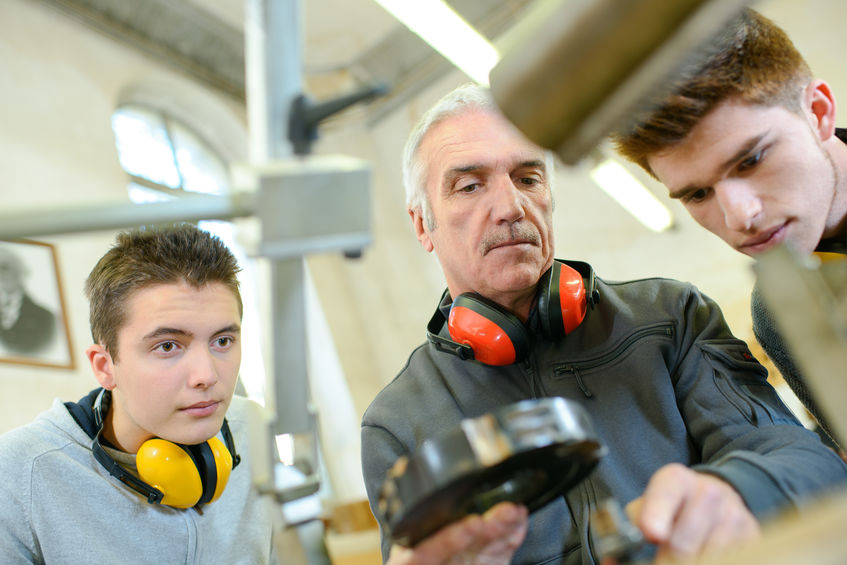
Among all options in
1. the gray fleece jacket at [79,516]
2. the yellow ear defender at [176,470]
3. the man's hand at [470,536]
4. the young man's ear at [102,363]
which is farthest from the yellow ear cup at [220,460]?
the man's hand at [470,536]

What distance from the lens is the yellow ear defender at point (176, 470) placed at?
4.45 feet

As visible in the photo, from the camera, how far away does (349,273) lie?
6.29 meters

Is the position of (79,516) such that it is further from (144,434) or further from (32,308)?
(32,308)

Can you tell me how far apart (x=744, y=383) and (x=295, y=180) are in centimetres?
97

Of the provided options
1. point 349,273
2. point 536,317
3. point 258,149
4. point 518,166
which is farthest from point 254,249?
point 349,273

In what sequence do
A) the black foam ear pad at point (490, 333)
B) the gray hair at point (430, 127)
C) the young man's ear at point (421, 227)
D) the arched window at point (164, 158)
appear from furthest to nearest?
1. the arched window at point (164, 158)
2. the young man's ear at point (421, 227)
3. the gray hair at point (430, 127)
4. the black foam ear pad at point (490, 333)

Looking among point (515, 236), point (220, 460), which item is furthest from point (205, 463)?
point (515, 236)

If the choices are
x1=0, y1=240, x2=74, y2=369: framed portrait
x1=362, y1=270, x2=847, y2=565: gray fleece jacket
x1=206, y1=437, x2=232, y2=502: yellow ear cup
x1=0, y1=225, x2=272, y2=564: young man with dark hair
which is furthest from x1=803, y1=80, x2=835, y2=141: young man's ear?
x1=0, y1=240, x2=74, y2=369: framed portrait

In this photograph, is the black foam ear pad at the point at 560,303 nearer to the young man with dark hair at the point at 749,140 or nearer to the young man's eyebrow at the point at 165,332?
the young man with dark hair at the point at 749,140

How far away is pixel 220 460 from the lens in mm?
1442

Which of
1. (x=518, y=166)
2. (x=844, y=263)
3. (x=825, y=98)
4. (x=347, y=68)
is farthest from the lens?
(x=347, y=68)

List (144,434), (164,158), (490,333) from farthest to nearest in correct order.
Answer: (164,158) → (144,434) → (490,333)

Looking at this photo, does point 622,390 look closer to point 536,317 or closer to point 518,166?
point 536,317

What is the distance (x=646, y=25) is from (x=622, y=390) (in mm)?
972
